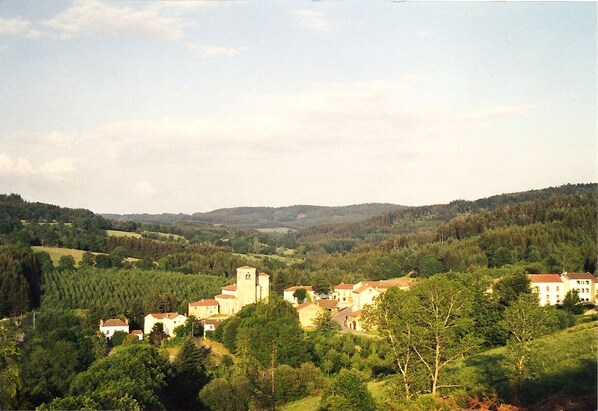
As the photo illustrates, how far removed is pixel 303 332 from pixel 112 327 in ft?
76.3

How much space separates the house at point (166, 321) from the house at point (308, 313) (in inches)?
504

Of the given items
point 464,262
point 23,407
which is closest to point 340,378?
point 23,407

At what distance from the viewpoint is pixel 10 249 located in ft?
274

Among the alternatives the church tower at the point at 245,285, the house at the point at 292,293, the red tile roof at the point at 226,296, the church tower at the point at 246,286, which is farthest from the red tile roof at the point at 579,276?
the red tile roof at the point at 226,296

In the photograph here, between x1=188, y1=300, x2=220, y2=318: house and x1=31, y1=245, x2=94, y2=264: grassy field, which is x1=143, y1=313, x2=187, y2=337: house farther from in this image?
x1=31, y1=245, x2=94, y2=264: grassy field

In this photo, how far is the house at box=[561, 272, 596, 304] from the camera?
55.9m

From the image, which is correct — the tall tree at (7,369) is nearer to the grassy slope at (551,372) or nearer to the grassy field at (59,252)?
the grassy slope at (551,372)

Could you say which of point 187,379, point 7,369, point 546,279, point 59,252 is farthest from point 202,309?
point 7,369

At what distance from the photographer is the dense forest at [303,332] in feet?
77.7

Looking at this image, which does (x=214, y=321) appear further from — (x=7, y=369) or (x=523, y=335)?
(x=7, y=369)

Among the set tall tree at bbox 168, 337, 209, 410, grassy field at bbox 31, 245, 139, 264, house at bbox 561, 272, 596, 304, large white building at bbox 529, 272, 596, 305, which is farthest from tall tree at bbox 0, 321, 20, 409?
grassy field at bbox 31, 245, 139, 264

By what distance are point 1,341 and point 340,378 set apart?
1501 centimetres

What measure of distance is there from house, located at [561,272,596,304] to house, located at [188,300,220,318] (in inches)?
1504

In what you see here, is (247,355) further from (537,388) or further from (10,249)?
(10,249)
